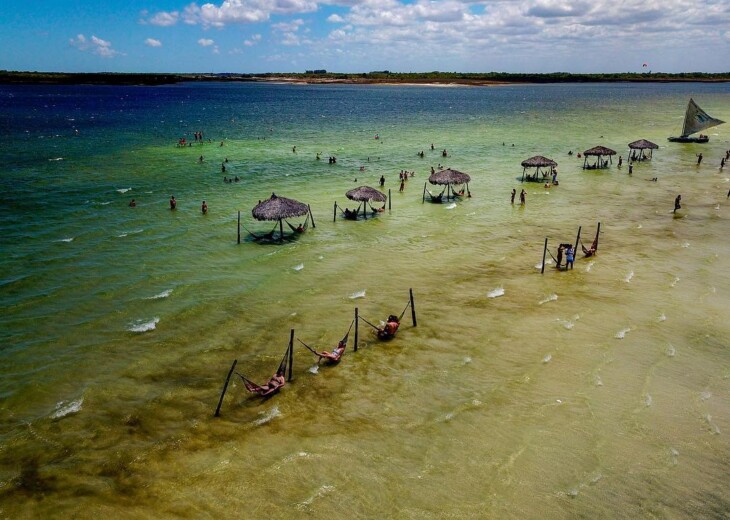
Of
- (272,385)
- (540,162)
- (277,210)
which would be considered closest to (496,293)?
(272,385)

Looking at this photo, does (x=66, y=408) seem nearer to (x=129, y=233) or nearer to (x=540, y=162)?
(x=129, y=233)

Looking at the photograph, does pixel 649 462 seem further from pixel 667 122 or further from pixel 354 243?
pixel 667 122

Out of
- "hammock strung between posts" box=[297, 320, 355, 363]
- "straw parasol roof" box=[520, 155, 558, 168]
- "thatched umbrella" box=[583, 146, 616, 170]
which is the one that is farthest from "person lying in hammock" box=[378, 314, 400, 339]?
"thatched umbrella" box=[583, 146, 616, 170]

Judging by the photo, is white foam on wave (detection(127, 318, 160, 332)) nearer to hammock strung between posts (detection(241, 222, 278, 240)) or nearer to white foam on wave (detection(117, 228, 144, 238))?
hammock strung between posts (detection(241, 222, 278, 240))

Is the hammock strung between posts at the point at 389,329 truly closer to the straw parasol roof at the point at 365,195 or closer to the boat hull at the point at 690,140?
the straw parasol roof at the point at 365,195

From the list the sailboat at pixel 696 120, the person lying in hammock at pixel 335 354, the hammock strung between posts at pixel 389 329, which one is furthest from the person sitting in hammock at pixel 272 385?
the sailboat at pixel 696 120

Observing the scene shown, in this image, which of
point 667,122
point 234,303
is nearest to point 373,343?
point 234,303
